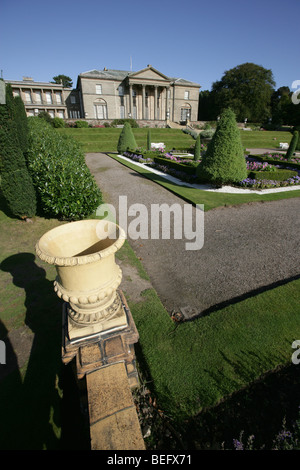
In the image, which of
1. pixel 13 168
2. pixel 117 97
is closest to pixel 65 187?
pixel 13 168

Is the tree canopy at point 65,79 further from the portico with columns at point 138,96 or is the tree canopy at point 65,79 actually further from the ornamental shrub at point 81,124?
the ornamental shrub at point 81,124

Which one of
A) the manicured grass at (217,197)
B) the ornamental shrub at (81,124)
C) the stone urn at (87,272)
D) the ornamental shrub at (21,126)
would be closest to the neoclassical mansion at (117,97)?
the ornamental shrub at (81,124)

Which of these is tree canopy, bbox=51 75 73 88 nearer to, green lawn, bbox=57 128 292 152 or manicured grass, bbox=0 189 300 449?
green lawn, bbox=57 128 292 152

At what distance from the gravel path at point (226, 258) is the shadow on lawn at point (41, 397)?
216 centimetres

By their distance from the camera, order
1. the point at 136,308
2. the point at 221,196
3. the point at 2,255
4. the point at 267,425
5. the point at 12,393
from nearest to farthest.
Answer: the point at 267,425 < the point at 12,393 < the point at 136,308 < the point at 2,255 < the point at 221,196

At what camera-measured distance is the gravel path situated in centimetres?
470

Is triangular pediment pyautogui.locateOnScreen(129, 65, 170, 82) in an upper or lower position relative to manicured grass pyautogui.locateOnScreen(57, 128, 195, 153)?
upper

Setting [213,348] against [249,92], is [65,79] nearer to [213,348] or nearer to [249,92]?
[249,92]

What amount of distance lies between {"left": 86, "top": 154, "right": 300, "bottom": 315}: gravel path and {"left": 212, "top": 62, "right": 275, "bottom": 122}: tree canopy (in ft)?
190

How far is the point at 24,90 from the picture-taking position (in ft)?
160

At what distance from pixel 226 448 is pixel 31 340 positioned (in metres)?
3.13

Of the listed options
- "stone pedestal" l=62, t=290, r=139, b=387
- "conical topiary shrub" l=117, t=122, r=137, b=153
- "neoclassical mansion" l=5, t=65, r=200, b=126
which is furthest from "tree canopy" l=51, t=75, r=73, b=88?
"stone pedestal" l=62, t=290, r=139, b=387
